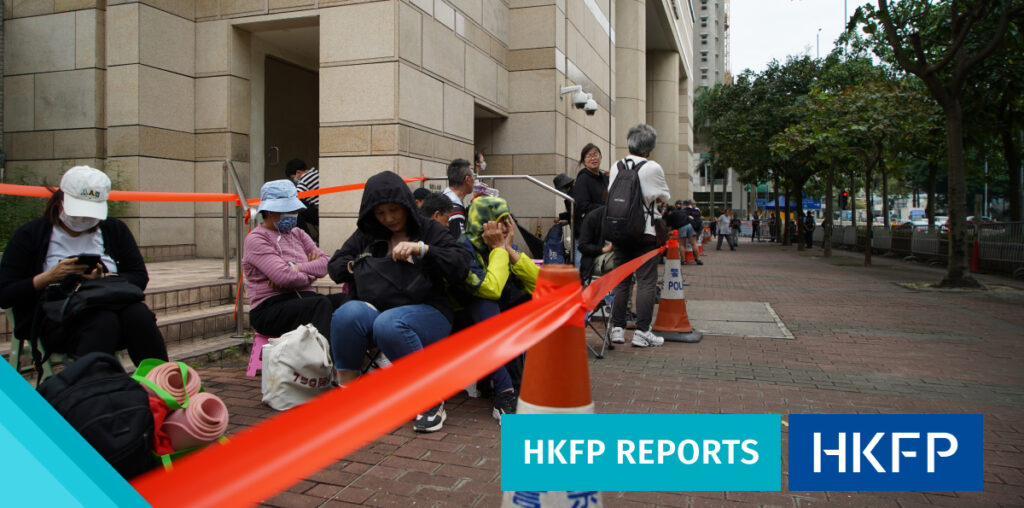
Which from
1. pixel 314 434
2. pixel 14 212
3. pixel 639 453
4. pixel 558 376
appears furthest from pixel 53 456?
pixel 14 212

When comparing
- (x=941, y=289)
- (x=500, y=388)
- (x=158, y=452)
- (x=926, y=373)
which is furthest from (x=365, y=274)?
(x=941, y=289)

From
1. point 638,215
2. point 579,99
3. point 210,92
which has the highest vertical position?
point 579,99

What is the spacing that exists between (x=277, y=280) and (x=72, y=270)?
51.9 inches

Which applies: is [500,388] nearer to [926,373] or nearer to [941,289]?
[926,373]

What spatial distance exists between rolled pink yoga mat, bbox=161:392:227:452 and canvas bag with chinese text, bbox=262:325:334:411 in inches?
56.5

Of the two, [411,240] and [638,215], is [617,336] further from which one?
[411,240]

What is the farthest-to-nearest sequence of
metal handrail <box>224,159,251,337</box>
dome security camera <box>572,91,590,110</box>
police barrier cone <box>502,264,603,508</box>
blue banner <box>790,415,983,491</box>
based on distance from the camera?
dome security camera <box>572,91,590,110</box>, metal handrail <box>224,159,251,337</box>, blue banner <box>790,415,983,491</box>, police barrier cone <box>502,264,603,508</box>

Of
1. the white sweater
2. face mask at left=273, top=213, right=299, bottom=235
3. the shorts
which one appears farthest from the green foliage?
the shorts

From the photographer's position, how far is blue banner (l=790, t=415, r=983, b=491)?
2898 millimetres

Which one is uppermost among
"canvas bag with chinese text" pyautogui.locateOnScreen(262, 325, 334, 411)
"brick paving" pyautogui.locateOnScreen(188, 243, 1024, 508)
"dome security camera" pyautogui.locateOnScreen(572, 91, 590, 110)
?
"dome security camera" pyautogui.locateOnScreen(572, 91, 590, 110)

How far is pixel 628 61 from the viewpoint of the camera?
23.6 m

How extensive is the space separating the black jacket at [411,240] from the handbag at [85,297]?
1101mm

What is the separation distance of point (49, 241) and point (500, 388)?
2684mm

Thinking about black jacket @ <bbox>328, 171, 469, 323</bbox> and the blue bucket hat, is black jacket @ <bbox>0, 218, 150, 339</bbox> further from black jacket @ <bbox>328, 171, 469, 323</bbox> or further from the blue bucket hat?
black jacket @ <bbox>328, 171, 469, 323</bbox>
